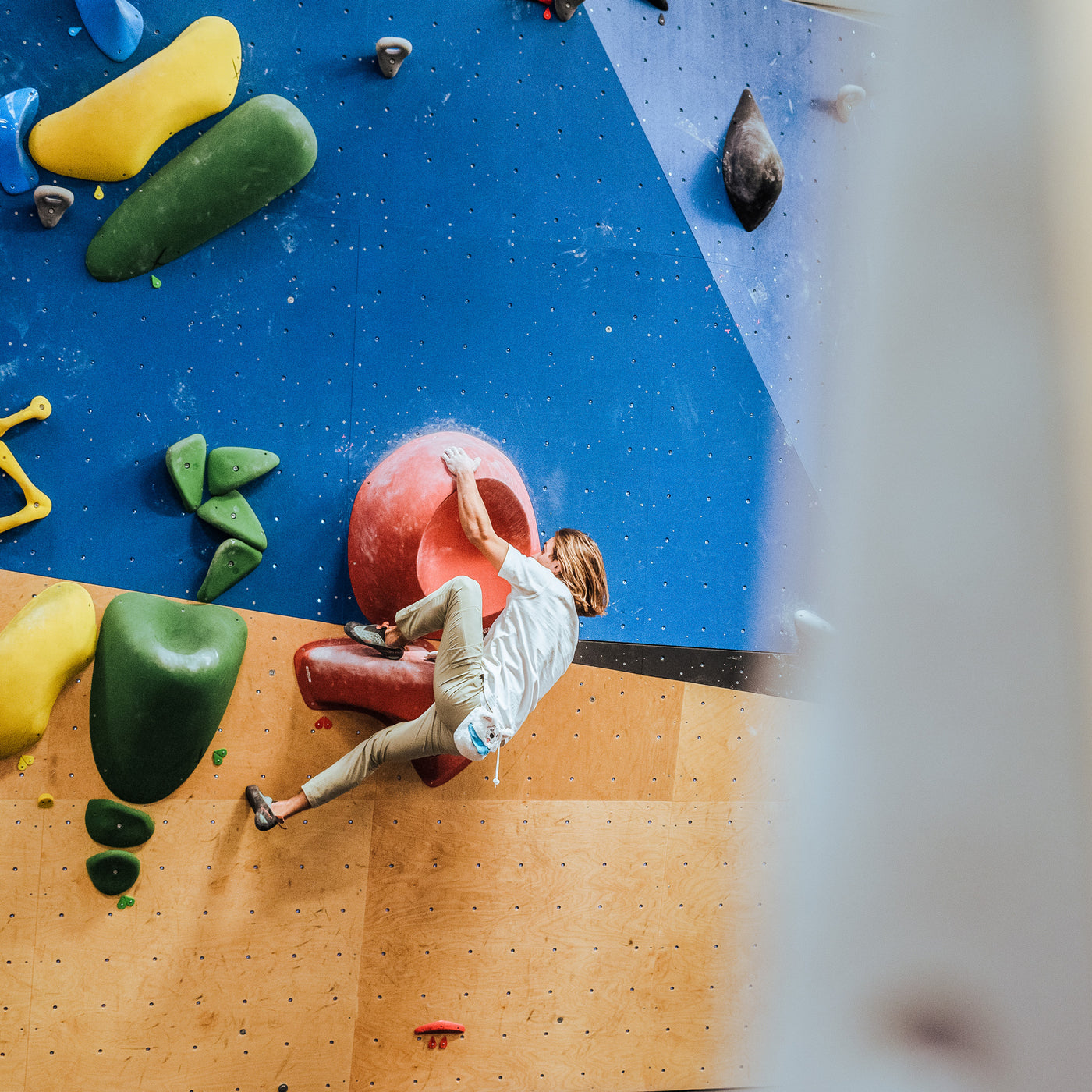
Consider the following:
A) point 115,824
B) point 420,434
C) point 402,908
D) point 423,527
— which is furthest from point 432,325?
point 402,908

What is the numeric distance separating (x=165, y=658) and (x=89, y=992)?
3.70 ft

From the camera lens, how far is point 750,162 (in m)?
3.22

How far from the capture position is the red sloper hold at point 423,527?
2.73 metres

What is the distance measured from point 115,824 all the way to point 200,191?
1996mm

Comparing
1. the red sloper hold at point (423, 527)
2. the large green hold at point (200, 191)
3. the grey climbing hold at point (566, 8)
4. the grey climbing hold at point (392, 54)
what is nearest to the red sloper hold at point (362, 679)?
the red sloper hold at point (423, 527)

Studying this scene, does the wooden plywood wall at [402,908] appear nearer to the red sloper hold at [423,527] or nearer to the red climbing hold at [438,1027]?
the red climbing hold at [438,1027]

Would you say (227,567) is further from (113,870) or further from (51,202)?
(51,202)

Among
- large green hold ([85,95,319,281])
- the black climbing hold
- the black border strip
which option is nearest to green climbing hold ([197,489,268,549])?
large green hold ([85,95,319,281])

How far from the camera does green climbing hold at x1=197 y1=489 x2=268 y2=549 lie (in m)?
2.76

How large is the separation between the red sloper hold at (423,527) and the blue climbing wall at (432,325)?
0.11 meters

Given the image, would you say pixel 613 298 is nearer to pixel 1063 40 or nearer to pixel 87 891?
pixel 87 891

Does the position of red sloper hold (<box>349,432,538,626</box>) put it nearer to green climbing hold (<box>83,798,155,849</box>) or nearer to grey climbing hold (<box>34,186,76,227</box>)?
green climbing hold (<box>83,798,155,849</box>)

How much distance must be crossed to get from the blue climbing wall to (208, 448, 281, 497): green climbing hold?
0.07 metres

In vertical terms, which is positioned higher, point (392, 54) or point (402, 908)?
point (392, 54)
